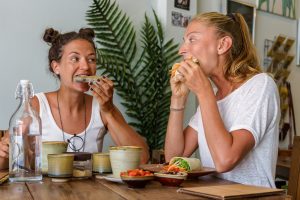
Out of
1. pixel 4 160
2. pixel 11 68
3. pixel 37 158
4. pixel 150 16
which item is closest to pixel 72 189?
pixel 37 158

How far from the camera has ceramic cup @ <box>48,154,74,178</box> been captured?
1293mm

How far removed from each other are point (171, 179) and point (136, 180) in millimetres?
119

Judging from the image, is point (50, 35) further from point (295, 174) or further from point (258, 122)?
point (295, 174)

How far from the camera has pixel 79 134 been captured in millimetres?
2080

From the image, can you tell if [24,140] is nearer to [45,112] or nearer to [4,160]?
[4,160]

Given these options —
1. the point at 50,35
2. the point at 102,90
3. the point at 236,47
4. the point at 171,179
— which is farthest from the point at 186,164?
the point at 50,35

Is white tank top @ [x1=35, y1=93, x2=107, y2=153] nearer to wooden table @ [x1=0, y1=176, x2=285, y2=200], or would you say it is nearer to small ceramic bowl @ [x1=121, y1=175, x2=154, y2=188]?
wooden table @ [x1=0, y1=176, x2=285, y2=200]

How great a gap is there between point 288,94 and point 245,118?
280 centimetres

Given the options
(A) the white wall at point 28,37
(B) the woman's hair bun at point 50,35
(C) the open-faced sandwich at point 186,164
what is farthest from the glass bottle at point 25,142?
(A) the white wall at point 28,37

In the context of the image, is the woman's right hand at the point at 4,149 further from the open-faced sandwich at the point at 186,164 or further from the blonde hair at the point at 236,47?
the blonde hair at the point at 236,47

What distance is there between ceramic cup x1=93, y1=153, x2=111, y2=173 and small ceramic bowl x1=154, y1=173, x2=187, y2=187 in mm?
263

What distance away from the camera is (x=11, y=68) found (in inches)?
113

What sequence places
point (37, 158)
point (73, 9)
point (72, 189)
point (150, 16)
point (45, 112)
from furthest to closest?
point (150, 16)
point (73, 9)
point (45, 112)
point (37, 158)
point (72, 189)

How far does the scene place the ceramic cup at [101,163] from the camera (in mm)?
1458
